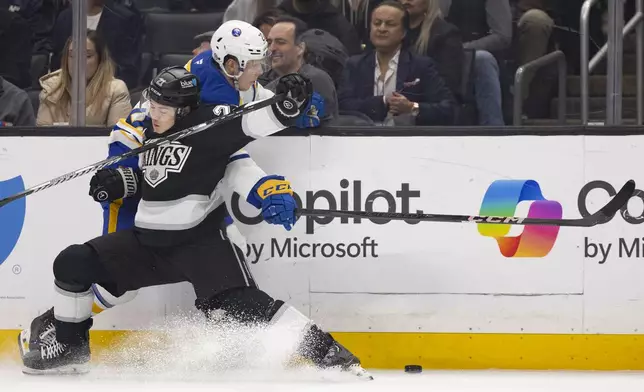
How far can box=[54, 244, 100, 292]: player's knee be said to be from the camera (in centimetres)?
417

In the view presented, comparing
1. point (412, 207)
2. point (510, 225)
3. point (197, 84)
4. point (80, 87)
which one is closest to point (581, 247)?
point (510, 225)

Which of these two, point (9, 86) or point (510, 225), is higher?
point (9, 86)

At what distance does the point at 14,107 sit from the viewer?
15.1ft

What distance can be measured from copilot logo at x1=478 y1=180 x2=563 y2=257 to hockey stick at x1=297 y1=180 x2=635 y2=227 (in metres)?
0.16

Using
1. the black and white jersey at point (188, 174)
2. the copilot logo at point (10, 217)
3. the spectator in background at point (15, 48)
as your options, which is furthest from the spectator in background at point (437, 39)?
the copilot logo at point (10, 217)

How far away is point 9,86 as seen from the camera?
4594mm

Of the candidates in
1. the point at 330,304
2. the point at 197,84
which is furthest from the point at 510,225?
the point at 197,84

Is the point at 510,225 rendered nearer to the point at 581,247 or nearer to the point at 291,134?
the point at 581,247

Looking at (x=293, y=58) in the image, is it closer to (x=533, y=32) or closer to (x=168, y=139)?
(x=168, y=139)

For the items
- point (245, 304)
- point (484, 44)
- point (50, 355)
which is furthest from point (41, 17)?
point (484, 44)

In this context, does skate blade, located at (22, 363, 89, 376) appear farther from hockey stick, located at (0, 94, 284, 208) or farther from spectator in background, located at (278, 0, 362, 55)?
spectator in background, located at (278, 0, 362, 55)

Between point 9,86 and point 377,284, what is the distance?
1.67 metres

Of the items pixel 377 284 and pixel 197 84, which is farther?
pixel 377 284

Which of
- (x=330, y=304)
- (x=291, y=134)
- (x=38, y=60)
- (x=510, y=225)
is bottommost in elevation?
(x=330, y=304)
